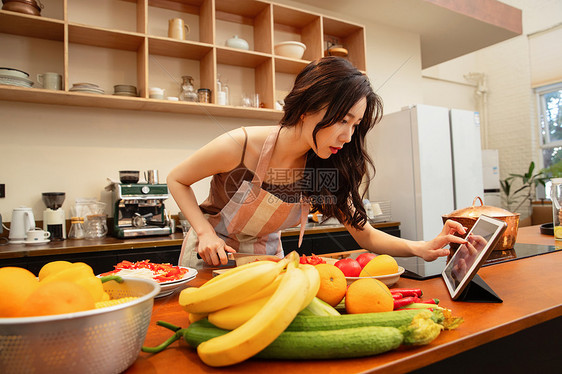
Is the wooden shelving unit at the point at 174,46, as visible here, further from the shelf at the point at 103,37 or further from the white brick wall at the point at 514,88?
the white brick wall at the point at 514,88

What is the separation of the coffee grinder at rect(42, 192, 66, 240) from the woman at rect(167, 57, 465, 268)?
4.63 feet

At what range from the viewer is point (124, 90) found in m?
2.71

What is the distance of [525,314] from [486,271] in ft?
1.47

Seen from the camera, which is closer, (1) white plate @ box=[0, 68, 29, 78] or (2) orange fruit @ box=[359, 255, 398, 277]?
(2) orange fruit @ box=[359, 255, 398, 277]

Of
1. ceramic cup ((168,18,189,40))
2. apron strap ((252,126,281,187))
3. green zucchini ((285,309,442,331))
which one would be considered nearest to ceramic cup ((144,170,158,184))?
ceramic cup ((168,18,189,40))

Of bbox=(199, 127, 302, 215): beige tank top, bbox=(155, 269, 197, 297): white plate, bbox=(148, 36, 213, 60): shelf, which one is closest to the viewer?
bbox=(155, 269, 197, 297): white plate

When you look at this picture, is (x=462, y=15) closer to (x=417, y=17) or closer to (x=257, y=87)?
(x=417, y=17)

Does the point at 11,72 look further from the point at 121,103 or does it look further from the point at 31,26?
the point at 121,103

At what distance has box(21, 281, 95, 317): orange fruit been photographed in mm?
465

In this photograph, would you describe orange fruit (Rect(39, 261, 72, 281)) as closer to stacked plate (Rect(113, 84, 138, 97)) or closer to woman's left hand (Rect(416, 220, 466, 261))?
woman's left hand (Rect(416, 220, 466, 261))

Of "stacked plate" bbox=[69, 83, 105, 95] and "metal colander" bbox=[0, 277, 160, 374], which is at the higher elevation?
"stacked plate" bbox=[69, 83, 105, 95]

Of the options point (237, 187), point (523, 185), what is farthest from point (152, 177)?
point (523, 185)

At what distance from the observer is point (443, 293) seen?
0.95 metres

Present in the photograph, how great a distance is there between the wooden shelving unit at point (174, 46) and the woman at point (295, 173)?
4.99ft
